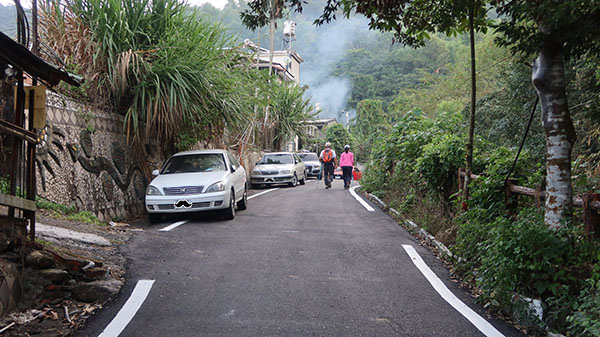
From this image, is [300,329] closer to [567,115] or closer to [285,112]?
[567,115]

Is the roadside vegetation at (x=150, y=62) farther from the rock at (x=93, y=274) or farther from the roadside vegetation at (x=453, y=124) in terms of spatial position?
the rock at (x=93, y=274)

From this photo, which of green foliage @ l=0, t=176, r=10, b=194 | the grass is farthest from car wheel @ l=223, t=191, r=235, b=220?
green foliage @ l=0, t=176, r=10, b=194

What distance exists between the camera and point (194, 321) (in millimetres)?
4656

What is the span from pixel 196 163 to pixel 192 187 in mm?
1376

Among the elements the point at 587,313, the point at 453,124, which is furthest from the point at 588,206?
the point at 453,124

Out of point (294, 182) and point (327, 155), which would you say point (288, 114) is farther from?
point (327, 155)

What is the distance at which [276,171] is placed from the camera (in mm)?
23062

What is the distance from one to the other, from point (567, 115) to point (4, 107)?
743 centimetres

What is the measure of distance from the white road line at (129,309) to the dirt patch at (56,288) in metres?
0.24

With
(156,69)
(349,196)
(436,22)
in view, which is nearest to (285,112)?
(349,196)

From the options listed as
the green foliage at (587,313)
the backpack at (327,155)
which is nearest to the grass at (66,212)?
the green foliage at (587,313)

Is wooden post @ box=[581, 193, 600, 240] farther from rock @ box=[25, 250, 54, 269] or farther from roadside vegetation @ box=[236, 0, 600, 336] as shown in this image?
rock @ box=[25, 250, 54, 269]

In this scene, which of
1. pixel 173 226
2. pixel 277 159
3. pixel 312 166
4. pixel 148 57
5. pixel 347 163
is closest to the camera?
pixel 173 226

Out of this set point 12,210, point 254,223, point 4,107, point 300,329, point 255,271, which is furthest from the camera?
point 254,223
